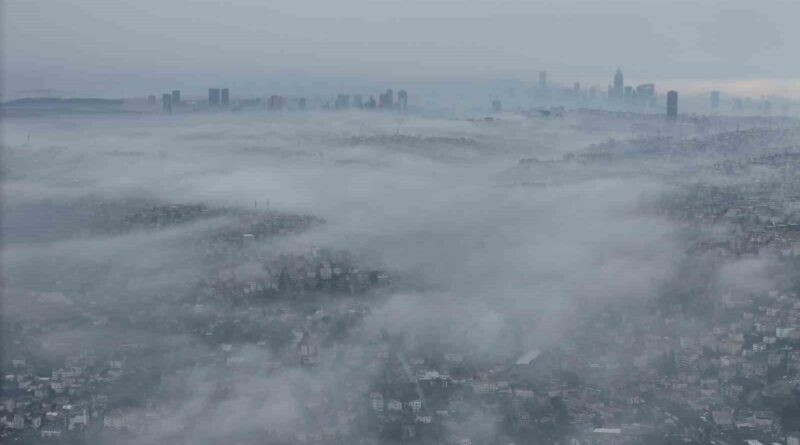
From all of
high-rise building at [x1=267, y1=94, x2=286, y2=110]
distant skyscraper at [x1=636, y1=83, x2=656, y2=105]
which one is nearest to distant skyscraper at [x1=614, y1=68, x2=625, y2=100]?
distant skyscraper at [x1=636, y1=83, x2=656, y2=105]

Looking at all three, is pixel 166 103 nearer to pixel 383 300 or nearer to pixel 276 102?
pixel 276 102

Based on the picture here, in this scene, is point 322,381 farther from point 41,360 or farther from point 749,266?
point 749,266

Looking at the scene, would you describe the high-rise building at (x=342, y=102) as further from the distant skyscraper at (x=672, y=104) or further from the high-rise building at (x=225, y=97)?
the distant skyscraper at (x=672, y=104)

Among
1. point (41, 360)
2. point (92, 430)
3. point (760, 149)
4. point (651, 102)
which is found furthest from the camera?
point (651, 102)

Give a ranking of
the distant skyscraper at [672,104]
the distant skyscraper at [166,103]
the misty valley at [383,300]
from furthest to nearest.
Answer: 1. the distant skyscraper at [672,104]
2. the distant skyscraper at [166,103]
3. the misty valley at [383,300]

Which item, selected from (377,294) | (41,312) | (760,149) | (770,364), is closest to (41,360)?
(41,312)

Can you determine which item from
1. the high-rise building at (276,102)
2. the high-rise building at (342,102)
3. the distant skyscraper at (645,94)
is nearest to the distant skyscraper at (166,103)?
the high-rise building at (276,102)

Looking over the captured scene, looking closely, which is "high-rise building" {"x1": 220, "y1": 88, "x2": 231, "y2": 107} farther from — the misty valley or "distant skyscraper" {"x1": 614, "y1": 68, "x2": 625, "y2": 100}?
"distant skyscraper" {"x1": 614, "y1": 68, "x2": 625, "y2": 100}
